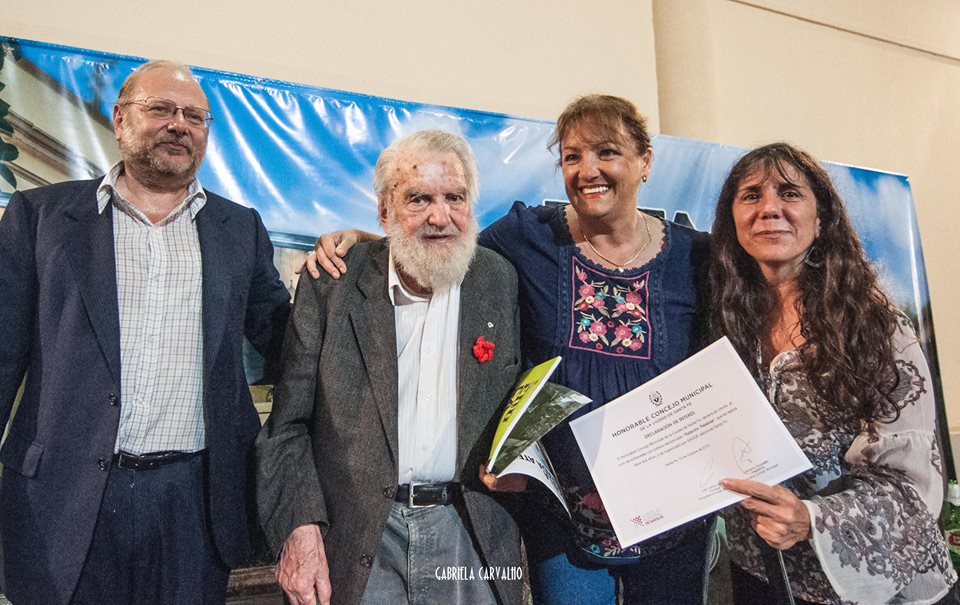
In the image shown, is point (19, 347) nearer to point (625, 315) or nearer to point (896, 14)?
point (625, 315)

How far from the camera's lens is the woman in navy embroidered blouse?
165 centimetres

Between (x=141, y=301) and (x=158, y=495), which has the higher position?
(x=141, y=301)

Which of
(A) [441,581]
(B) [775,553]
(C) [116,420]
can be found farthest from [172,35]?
(B) [775,553]

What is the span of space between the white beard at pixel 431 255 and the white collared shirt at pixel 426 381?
37 millimetres

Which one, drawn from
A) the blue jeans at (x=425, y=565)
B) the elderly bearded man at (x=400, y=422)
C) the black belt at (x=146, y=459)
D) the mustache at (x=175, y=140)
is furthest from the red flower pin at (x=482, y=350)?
the mustache at (x=175, y=140)

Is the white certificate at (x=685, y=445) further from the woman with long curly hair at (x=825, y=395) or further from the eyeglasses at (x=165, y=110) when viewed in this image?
the eyeglasses at (x=165, y=110)

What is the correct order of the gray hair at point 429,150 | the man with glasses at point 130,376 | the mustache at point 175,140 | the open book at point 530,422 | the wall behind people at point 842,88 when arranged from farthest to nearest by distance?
the wall behind people at point 842,88 → the mustache at point 175,140 → the gray hair at point 429,150 → the man with glasses at point 130,376 → the open book at point 530,422

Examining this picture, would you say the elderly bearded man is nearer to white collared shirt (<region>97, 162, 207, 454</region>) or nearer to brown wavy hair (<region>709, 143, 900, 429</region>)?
white collared shirt (<region>97, 162, 207, 454</region>)

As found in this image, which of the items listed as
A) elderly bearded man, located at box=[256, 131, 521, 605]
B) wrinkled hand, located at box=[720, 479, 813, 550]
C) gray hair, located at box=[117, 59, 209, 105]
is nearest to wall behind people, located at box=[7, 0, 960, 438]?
gray hair, located at box=[117, 59, 209, 105]

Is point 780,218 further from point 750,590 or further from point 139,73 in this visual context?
point 139,73

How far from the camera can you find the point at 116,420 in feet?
5.09

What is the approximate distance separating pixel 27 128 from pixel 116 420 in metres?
1.27
